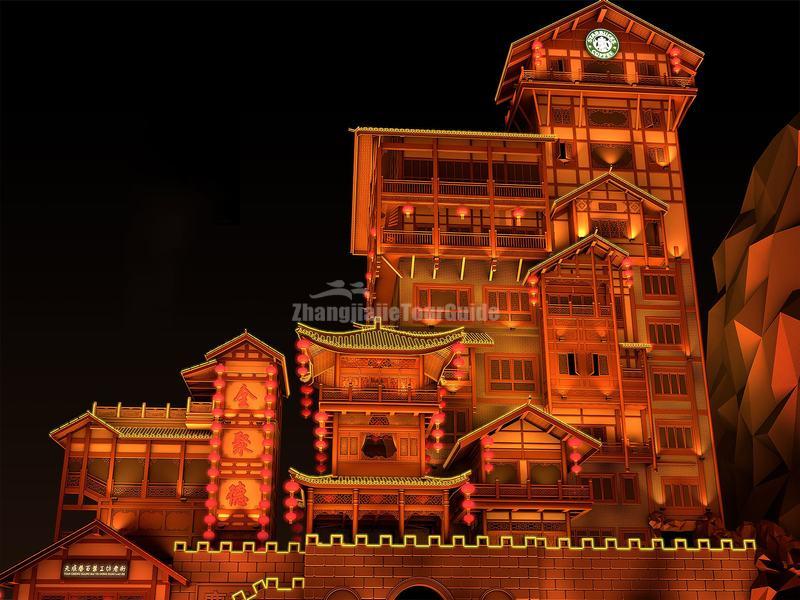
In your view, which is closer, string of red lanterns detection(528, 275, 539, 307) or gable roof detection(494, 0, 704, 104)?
string of red lanterns detection(528, 275, 539, 307)

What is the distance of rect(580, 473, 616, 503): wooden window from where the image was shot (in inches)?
1315

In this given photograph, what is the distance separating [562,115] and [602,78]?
98.4 inches

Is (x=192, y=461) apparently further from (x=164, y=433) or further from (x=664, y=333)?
(x=664, y=333)

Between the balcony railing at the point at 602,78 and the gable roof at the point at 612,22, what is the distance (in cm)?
95

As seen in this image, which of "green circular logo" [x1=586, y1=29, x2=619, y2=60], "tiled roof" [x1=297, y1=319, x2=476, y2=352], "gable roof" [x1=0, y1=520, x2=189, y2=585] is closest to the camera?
"gable roof" [x1=0, y1=520, x2=189, y2=585]

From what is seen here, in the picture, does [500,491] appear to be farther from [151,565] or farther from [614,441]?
[151,565]

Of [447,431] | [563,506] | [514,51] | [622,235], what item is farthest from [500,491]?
[514,51]

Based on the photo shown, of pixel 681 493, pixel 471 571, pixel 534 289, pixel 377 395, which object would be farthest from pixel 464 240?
pixel 471 571

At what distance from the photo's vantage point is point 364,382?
103 ft

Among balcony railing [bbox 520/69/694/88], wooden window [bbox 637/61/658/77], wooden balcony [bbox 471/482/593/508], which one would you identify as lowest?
wooden balcony [bbox 471/482/593/508]

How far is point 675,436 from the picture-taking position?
114 ft

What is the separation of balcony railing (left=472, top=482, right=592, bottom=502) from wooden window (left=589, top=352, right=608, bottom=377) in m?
5.52

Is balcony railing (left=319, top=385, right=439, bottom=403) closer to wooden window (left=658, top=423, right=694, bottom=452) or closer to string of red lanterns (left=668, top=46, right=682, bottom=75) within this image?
wooden window (left=658, top=423, right=694, bottom=452)

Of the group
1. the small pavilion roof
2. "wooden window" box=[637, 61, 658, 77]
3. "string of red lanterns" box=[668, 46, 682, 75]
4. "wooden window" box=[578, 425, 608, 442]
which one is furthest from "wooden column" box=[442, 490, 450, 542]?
"string of red lanterns" box=[668, 46, 682, 75]
